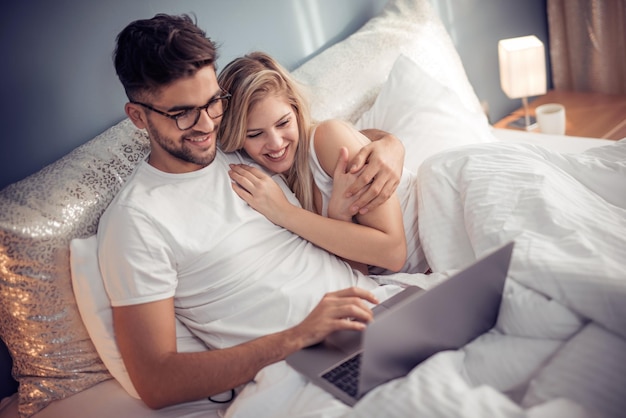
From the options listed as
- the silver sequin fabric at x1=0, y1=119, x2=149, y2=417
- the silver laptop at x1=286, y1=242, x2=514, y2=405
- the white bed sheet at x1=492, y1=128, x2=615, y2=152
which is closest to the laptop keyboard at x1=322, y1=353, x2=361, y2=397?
the silver laptop at x1=286, y1=242, x2=514, y2=405

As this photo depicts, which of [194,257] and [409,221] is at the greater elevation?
[194,257]

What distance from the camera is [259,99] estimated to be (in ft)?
4.53

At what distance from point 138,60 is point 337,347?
711mm

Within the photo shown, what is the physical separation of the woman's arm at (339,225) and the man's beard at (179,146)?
13cm

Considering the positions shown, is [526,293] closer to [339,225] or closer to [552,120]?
[339,225]

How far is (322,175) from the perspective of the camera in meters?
1.47

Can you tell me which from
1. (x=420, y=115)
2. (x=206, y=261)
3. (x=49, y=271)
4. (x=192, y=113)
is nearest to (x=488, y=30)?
(x=420, y=115)

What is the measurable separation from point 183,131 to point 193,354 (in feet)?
1.55

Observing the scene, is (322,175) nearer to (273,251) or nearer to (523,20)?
(273,251)

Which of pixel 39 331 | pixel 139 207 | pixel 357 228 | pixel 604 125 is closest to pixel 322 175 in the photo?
pixel 357 228

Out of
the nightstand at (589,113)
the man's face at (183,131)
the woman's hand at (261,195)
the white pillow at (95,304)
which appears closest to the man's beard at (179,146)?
the man's face at (183,131)

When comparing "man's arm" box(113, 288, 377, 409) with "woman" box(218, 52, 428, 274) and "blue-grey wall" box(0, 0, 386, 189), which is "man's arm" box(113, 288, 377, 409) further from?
"blue-grey wall" box(0, 0, 386, 189)

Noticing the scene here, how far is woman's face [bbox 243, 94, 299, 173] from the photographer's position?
54.4 inches

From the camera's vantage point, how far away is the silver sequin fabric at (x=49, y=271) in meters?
1.19
